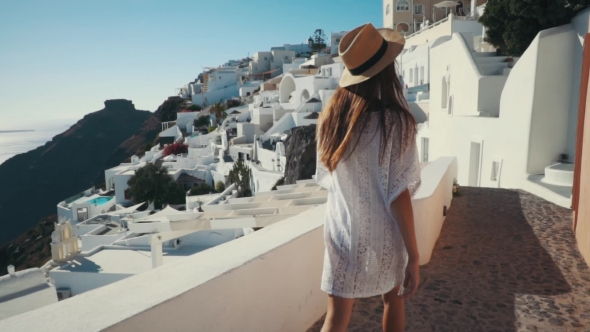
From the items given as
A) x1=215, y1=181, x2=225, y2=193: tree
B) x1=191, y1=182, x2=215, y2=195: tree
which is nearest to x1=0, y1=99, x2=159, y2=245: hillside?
x1=191, y1=182, x2=215, y2=195: tree

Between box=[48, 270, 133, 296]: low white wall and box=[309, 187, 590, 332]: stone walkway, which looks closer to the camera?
box=[309, 187, 590, 332]: stone walkway

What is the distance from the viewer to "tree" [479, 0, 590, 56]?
9852 millimetres

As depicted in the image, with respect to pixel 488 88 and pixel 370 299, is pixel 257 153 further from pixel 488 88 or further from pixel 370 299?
pixel 370 299

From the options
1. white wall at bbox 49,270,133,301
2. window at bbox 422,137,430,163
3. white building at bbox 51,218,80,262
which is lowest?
white wall at bbox 49,270,133,301

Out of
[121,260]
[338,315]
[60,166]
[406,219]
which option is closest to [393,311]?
[338,315]

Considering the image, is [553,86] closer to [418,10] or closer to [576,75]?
[576,75]

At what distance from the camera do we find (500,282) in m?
A: 3.50

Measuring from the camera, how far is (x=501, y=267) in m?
3.84

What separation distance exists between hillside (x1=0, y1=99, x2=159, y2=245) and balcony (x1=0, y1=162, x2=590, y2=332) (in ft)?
226

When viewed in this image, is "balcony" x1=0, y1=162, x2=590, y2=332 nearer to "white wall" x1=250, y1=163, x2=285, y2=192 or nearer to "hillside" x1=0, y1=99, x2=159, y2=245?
"white wall" x1=250, y1=163, x2=285, y2=192

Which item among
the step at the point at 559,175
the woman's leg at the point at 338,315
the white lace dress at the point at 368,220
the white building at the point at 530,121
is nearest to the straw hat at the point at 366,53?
the white lace dress at the point at 368,220

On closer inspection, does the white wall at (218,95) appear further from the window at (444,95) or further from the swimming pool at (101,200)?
the window at (444,95)

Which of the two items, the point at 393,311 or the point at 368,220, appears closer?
the point at 368,220

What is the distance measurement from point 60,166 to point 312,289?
279 ft
